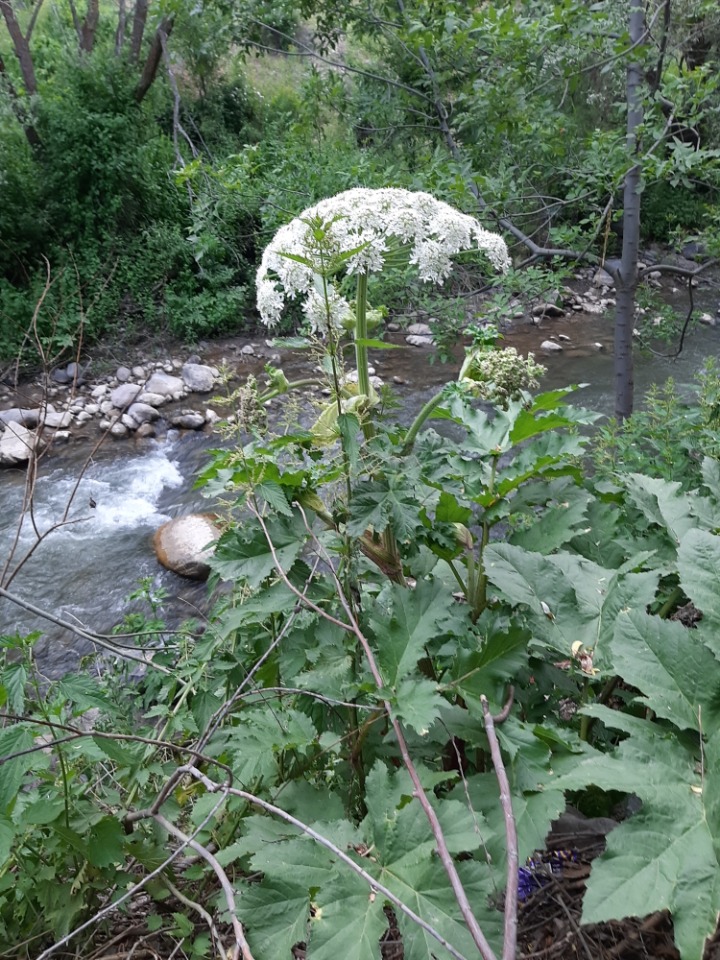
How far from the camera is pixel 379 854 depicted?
90 centimetres

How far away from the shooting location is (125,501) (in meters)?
5.39

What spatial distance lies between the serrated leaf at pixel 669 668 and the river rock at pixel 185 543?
12.4ft

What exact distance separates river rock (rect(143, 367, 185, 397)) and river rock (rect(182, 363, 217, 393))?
0.32ft

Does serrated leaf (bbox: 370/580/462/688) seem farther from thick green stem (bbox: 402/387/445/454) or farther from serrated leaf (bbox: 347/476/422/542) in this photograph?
thick green stem (bbox: 402/387/445/454)

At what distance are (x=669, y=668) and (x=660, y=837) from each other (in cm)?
24

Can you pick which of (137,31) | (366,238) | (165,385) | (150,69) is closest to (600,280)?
(165,385)

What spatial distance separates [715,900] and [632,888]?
3.4 inches

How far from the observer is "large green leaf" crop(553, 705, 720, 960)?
0.73 meters

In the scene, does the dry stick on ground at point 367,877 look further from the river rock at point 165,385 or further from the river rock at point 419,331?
the river rock at point 419,331

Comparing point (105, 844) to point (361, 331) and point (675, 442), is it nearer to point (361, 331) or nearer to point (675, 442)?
point (361, 331)

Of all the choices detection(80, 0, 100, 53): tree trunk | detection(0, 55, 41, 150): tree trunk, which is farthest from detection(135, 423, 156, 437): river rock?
detection(80, 0, 100, 53): tree trunk

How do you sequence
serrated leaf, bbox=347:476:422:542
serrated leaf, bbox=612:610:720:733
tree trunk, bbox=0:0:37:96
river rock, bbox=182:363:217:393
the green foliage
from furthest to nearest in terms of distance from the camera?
1. tree trunk, bbox=0:0:37:96
2. river rock, bbox=182:363:217:393
3. the green foliage
4. serrated leaf, bbox=347:476:422:542
5. serrated leaf, bbox=612:610:720:733

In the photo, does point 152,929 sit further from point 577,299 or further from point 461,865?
point 577,299

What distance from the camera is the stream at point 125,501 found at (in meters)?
4.22
